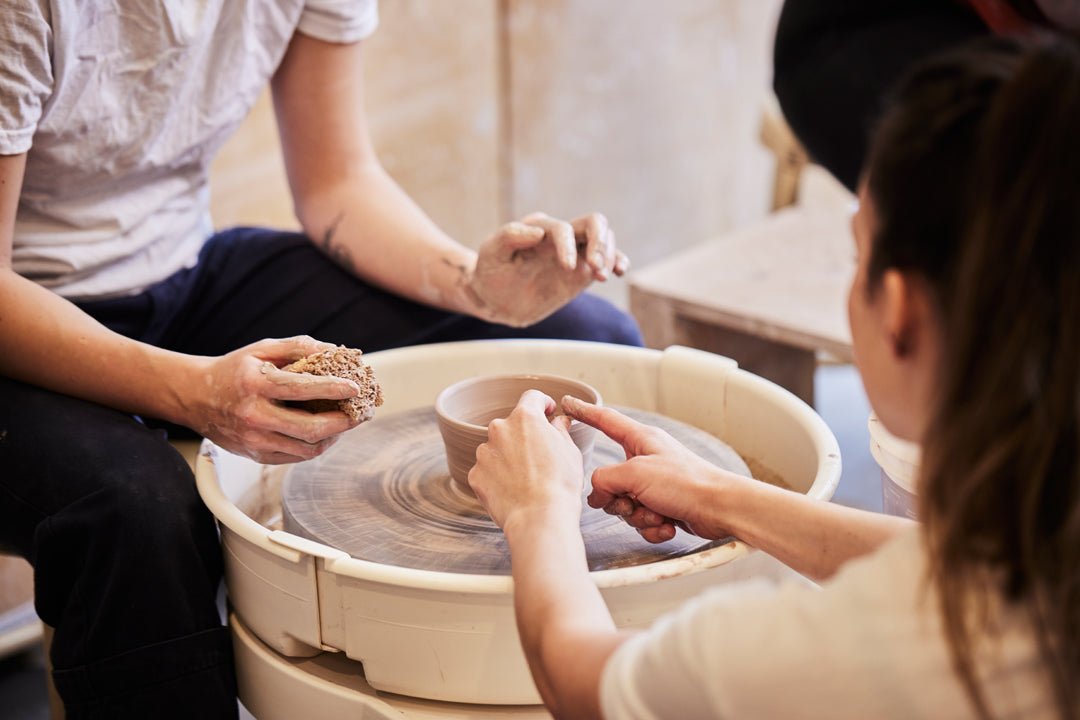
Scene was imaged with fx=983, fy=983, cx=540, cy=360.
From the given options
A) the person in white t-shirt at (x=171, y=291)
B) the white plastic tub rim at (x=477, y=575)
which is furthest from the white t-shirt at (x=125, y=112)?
the white plastic tub rim at (x=477, y=575)

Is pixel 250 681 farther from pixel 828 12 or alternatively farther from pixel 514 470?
pixel 828 12

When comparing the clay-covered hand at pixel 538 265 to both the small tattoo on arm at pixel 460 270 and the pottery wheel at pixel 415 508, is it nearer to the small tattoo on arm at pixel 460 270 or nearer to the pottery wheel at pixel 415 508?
the small tattoo on arm at pixel 460 270

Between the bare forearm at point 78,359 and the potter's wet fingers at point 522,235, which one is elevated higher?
the potter's wet fingers at point 522,235

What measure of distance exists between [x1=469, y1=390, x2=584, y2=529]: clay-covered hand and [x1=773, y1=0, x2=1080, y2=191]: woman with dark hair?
2.96ft

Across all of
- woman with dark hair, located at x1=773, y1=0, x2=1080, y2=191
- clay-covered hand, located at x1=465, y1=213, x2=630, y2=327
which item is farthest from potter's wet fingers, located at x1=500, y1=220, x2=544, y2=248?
woman with dark hair, located at x1=773, y1=0, x2=1080, y2=191

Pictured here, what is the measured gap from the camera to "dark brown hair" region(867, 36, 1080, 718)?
0.67 meters

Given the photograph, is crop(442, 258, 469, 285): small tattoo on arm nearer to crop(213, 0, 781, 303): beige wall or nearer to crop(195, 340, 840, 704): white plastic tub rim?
crop(195, 340, 840, 704): white plastic tub rim

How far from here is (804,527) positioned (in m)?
1.08

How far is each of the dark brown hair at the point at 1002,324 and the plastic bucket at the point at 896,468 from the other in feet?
2.16

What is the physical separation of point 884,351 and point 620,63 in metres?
3.12

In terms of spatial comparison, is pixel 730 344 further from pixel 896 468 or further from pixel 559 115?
pixel 559 115

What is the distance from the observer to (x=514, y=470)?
1.09 metres

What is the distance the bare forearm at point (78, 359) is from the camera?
128cm

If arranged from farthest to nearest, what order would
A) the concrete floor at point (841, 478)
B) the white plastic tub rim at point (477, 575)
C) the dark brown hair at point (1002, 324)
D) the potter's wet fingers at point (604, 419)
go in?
the concrete floor at point (841, 478), the potter's wet fingers at point (604, 419), the white plastic tub rim at point (477, 575), the dark brown hair at point (1002, 324)
